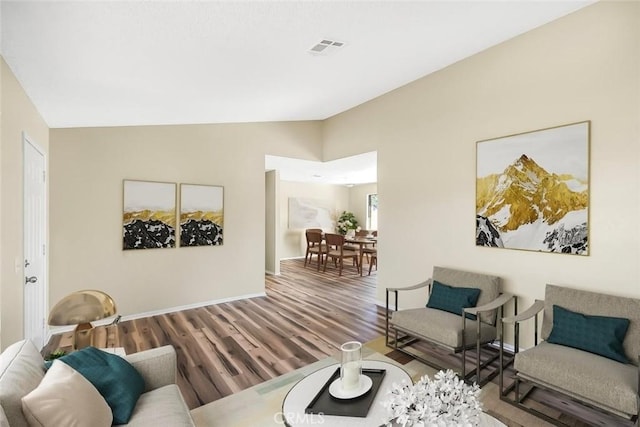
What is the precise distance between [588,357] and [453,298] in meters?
1.09

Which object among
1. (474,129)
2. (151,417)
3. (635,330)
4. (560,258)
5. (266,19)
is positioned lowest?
(151,417)

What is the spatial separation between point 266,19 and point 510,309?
129 inches

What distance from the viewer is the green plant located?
30.4ft

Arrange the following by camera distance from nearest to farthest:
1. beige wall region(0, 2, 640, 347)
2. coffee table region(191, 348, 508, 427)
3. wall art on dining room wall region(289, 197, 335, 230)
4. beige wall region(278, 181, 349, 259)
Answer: coffee table region(191, 348, 508, 427)
beige wall region(0, 2, 640, 347)
beige wall region(278, 181, 349, 259)
wall art on dining room wall region(289, 197, 335, 230)

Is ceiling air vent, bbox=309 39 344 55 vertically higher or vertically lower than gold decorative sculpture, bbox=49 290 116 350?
higher

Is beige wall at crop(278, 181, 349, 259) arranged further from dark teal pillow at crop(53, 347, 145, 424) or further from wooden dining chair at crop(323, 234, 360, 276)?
dark teal pillow at crop(53, 347, 145, 424)

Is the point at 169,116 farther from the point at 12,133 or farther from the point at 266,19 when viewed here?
the point at 266,19

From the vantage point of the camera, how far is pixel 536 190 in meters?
2.86

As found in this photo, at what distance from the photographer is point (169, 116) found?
368cm

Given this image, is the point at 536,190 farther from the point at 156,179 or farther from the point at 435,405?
the point at 156,179

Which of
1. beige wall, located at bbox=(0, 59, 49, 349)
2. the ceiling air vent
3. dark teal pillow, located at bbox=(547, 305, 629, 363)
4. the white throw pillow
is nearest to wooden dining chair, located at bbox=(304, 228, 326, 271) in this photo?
the ceiling air vent

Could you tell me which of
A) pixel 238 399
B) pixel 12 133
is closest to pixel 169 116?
pixel 12 133

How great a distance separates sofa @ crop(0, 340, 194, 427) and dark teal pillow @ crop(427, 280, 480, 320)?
2419 mm

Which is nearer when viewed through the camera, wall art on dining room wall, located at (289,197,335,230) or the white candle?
the white candle
